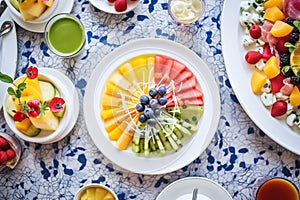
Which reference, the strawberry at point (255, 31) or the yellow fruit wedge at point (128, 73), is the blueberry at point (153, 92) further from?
the strawberry at point (255, 31)

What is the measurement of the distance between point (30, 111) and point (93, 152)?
28 cm

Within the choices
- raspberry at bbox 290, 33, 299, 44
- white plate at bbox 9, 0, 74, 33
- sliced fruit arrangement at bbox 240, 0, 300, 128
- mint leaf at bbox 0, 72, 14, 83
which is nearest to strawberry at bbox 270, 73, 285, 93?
sliced fruit arrangement at bbox 240, 0, 300, 128

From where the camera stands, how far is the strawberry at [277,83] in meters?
1.99

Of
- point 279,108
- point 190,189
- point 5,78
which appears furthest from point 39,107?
point 279,108

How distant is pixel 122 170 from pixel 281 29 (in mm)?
733

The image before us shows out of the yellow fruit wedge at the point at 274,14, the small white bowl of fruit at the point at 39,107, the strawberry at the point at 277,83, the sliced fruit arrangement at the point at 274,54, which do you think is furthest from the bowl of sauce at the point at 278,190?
the small white bowl of fruit at the point at 39,107

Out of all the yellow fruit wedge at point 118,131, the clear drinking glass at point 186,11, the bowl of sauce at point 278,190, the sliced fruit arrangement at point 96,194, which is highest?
the clear drinking glass at point 186,11

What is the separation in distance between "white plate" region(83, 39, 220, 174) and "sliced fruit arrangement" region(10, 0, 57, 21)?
28cm

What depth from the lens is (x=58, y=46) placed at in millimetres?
2098

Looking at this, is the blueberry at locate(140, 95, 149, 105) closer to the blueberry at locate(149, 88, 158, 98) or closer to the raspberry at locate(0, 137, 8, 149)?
the blueberry at locate(149, 88, 158, 98)

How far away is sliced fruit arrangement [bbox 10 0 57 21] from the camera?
80.3 inches

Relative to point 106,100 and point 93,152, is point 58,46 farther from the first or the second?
point 93,152

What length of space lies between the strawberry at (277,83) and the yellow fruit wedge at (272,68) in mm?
19

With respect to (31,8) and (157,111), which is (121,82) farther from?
(31,8)
